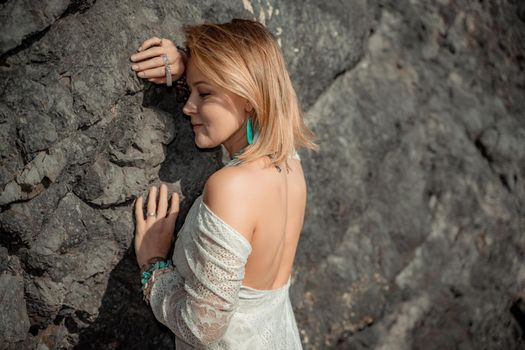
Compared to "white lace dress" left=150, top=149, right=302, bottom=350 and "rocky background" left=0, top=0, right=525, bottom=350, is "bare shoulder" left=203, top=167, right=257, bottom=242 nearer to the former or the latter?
"white lace dress" left=150, top=149, right=302, bottom=350

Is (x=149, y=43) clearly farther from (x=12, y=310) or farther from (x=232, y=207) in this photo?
(x=12, y=310)

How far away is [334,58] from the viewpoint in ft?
11.8

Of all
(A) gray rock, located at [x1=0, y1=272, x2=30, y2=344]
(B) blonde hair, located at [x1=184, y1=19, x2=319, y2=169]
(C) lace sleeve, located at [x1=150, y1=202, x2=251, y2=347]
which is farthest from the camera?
(A) gray rock, located at [x1=0, y1=272, x2=30, y2=344]

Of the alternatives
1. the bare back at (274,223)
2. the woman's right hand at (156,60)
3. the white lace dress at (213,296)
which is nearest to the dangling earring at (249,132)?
the bare back at (274,223)

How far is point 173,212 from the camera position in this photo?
283 cm

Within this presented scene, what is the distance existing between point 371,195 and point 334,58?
2.95ft

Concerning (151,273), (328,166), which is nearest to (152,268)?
(151,273)

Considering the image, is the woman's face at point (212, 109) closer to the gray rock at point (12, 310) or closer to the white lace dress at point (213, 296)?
the white lace dress at point (213, 296)

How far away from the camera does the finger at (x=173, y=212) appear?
2811 mm

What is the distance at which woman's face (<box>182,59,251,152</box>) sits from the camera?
8.04 ft

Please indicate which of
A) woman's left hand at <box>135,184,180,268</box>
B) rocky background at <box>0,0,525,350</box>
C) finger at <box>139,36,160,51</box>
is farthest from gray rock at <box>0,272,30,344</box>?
finger at <box>139,36,160,51</box>

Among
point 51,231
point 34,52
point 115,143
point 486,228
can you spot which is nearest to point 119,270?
point 51,231

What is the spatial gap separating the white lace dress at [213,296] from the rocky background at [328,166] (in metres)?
0.48

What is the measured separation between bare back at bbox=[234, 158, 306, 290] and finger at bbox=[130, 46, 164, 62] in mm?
712
